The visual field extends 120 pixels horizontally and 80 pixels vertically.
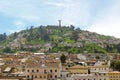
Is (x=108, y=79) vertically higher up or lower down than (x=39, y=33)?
lower down

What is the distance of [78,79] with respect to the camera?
58094 millimetres

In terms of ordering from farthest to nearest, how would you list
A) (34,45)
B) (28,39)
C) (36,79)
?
(28,39) < (34,45) < (36,79)

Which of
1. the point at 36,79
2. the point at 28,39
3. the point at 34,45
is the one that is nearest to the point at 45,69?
the point at 36,79

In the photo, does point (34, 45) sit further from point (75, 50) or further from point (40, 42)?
point (75, 50)

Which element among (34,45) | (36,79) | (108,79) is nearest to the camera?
(36,79)

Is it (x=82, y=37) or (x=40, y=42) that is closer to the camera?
(x=40, y=42)

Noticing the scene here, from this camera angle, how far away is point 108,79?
209 feet

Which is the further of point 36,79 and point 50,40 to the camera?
point 50,40

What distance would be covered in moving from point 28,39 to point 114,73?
131 m

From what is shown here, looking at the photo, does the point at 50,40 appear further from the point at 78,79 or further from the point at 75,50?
the point at 78,79

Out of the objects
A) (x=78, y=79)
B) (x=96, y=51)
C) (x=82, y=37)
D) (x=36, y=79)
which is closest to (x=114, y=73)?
(x=78, y=79)

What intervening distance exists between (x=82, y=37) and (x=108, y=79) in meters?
133

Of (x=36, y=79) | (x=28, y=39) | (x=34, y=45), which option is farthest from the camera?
(x=28, y=39)

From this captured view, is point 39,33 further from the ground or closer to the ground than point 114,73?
further from the ground
